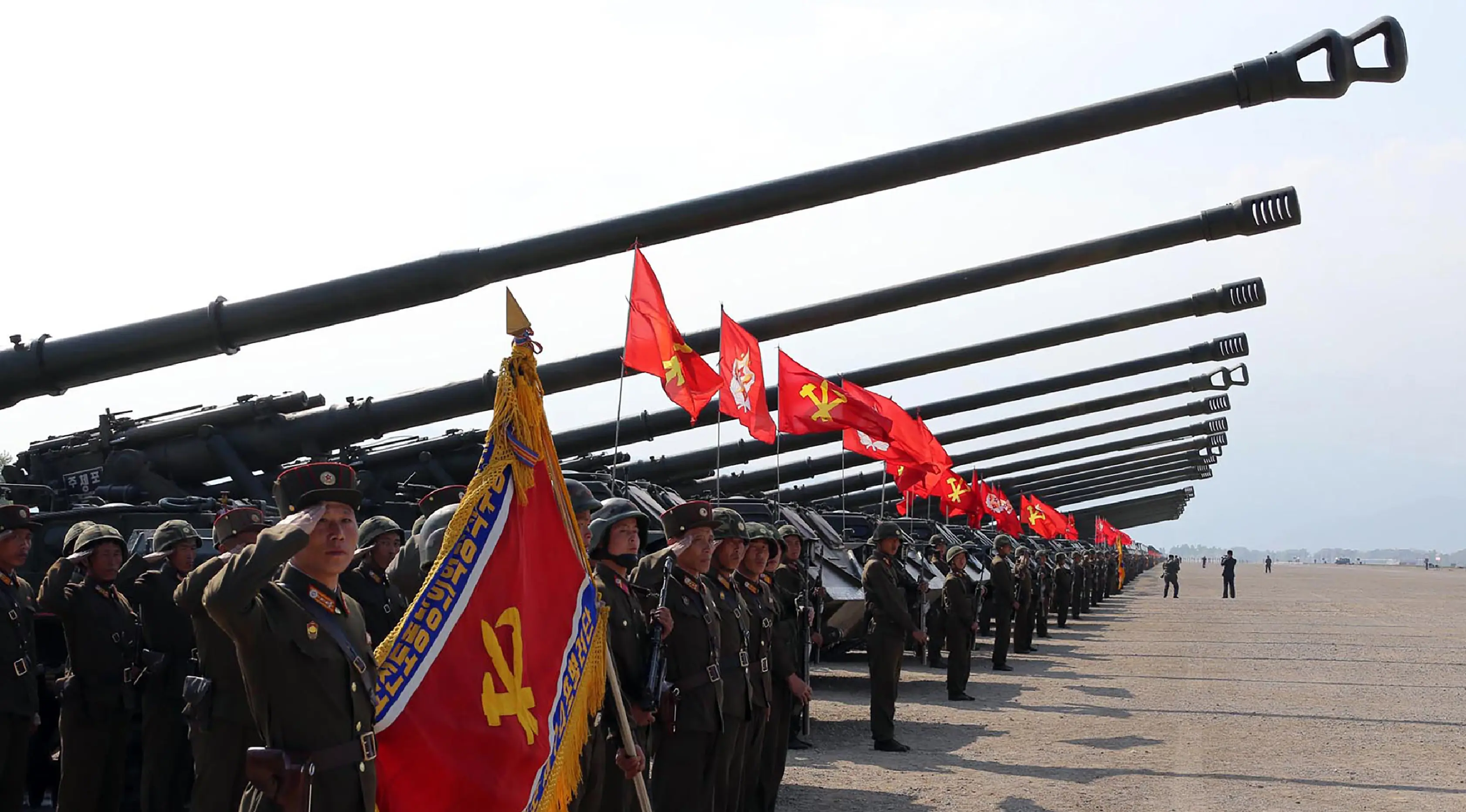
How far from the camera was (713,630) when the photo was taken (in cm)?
649

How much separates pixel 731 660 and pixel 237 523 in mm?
2449

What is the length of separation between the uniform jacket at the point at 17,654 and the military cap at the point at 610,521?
2.61 metres

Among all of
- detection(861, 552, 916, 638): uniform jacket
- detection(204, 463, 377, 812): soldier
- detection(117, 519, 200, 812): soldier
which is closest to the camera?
detection(204, 463, 377, 812): soldier

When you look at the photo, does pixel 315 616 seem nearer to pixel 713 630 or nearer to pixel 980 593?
pixel 713 630

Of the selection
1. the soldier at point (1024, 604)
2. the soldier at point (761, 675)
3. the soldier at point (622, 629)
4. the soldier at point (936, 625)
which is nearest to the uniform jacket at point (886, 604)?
the soldier at point (761, 675)

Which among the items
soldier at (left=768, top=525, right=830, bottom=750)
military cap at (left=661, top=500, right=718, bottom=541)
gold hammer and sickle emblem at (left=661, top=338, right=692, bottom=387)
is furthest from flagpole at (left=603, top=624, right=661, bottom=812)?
gold hammer and sickle emblem at (left=661, top=338, right=692, bottom=387)

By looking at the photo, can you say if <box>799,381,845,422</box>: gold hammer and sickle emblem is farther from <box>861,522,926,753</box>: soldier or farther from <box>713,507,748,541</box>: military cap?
<box>713,507,748,541</box>: military cap

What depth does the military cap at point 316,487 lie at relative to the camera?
406cm

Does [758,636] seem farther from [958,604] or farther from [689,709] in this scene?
[958,604]

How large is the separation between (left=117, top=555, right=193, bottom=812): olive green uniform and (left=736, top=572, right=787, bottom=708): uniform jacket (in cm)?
269

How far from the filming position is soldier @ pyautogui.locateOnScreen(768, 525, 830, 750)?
10.2m

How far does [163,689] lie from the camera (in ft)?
23.0

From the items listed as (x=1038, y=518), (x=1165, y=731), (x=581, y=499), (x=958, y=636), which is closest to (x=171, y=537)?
(x=581, y=499)

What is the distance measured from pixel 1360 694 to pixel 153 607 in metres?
11.0
